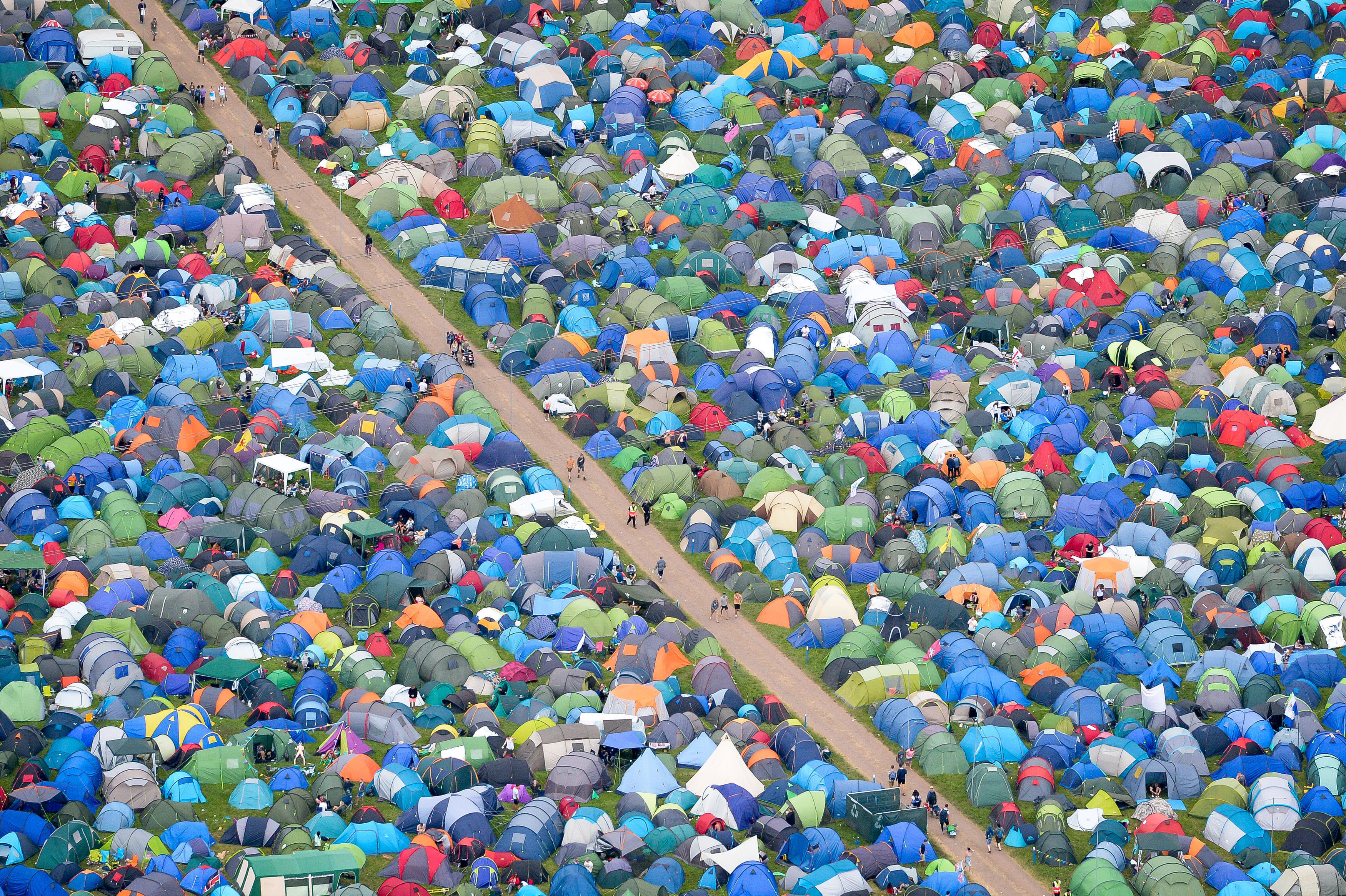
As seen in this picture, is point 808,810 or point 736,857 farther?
point 808,810

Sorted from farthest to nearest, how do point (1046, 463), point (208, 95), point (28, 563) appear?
point (208, 95)
point (1046, 463)
point (28, 563)

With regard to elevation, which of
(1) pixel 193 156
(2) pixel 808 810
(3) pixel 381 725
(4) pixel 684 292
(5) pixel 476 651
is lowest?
(2) pixel 808 810

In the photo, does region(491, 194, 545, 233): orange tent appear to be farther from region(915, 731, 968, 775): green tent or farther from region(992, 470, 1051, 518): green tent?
region(915, 731, 968, 775): green tent

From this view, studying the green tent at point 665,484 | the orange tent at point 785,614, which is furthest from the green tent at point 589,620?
the green tent at point 665,484

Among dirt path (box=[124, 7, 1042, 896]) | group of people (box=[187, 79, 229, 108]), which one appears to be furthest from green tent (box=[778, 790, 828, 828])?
group of people (box=[187, 79, 229, 108])

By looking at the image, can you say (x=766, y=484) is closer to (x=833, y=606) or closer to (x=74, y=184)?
(x=833, y=606)

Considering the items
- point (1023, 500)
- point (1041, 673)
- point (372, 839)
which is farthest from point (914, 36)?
point (372, 839)

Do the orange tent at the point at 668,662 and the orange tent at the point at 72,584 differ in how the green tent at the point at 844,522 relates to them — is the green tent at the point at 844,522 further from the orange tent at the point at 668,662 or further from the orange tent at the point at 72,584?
the orange tent at the point at 72,584

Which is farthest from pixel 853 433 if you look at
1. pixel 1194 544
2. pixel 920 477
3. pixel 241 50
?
pixel 241 50
